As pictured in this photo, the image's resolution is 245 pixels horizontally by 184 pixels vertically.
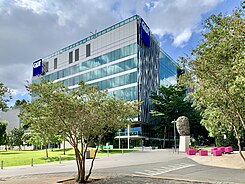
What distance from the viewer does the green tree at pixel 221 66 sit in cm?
841

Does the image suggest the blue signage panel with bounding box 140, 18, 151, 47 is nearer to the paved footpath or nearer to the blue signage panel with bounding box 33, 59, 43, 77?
the blue signage panel with bounding box 33, 59, 43, 77

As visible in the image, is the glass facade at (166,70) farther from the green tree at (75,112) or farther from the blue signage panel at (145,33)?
the green tree at (75,112)

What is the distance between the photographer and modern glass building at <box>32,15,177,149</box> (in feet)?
197

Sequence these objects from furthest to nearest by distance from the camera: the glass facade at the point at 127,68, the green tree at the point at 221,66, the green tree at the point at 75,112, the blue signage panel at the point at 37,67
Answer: the blue signage panel at the point at 37,67
the glass facade at the point at 127,68
the green tree at the point at 75,112
the green tree at the point at 221,66

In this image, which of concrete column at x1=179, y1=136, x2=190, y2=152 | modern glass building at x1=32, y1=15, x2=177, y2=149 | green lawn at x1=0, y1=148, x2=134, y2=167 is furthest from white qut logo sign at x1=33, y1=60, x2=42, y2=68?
concrete column at x1=179, y1=136, x2=190, y2=152

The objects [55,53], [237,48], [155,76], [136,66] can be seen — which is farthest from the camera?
[55,53]

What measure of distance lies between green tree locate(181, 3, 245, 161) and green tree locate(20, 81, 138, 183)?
219 inches

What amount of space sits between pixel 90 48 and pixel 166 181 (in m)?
58.8

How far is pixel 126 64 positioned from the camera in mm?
61281

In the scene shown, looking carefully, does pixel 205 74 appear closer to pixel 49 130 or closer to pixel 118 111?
pixel 118 111

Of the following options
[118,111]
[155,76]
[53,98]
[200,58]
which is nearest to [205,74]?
[200,58]

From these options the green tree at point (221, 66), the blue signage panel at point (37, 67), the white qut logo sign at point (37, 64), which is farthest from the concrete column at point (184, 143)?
the white qut logo sign at point (37, 64)

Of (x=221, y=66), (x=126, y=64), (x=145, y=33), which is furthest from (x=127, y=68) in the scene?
(x=221, y=66)

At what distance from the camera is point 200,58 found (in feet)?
31.6
